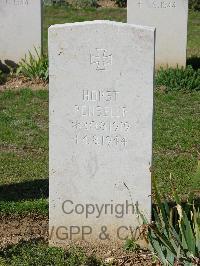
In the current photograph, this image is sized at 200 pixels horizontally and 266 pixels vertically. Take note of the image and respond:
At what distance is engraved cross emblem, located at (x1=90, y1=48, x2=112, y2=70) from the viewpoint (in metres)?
4.90

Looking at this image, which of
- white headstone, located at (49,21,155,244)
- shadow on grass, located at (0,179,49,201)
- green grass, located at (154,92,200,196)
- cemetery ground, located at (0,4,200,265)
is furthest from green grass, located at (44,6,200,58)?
white headstone, located at (49,21,155,244)

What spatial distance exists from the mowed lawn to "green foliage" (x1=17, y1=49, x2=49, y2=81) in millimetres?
557

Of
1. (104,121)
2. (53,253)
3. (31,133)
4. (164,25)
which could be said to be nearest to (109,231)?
(53,253)

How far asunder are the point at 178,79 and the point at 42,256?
633 cm

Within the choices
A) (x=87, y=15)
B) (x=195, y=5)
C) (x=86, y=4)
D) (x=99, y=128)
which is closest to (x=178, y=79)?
(x=99, y=128)

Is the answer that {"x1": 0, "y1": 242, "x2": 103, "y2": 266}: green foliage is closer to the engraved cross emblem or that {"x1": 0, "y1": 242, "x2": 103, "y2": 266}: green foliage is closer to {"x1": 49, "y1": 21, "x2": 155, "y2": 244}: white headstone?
{"x1": 49, "y1": 21, "x2": 155, "y2": 244}: white headstone

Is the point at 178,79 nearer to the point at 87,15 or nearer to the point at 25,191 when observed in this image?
the point at 25,191

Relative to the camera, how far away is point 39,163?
24.1 ft

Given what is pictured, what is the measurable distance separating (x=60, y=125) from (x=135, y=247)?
1071mm

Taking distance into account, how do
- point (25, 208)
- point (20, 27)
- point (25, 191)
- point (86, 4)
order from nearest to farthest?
point (25, 208) < point (25, 191) < point (20, 27) < point (86, 4)

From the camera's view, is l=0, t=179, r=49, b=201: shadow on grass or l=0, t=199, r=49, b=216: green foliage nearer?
l=0, t=199, r=49, b=216: green foliage

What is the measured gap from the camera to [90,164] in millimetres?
5109

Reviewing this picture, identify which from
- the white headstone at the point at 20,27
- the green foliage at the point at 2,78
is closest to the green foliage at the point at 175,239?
Result: the green foliage at the point at 2,78

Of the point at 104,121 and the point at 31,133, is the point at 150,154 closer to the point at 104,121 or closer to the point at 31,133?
the point at 104,121
